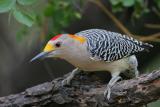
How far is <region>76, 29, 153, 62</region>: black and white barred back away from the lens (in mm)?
3879

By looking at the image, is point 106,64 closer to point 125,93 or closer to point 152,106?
point 125,93

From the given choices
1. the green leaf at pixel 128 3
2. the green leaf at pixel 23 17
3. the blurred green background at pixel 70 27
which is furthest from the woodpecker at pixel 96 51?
the blurred green background at pixel 70 27

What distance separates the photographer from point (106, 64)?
12.9 ft

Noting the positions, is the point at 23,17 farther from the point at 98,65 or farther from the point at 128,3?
the point at 128,3

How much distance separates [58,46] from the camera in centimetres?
375

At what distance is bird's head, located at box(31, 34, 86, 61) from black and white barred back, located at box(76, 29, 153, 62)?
0.39ft

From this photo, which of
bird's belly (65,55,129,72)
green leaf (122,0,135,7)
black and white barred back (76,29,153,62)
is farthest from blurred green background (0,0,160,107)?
bird's belly (65,55,129,72)

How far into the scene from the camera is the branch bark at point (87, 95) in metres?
3.35

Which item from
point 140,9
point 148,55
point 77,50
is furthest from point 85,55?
point 148,55

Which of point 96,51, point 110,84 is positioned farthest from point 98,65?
point 110,84

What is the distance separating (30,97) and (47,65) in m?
1.71

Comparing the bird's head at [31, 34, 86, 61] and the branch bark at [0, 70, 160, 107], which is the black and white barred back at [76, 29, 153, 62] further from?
the branch bark at [0, 70, 160, 107]

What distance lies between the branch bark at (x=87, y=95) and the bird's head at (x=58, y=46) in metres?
0.21

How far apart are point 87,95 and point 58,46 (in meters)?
0.42
